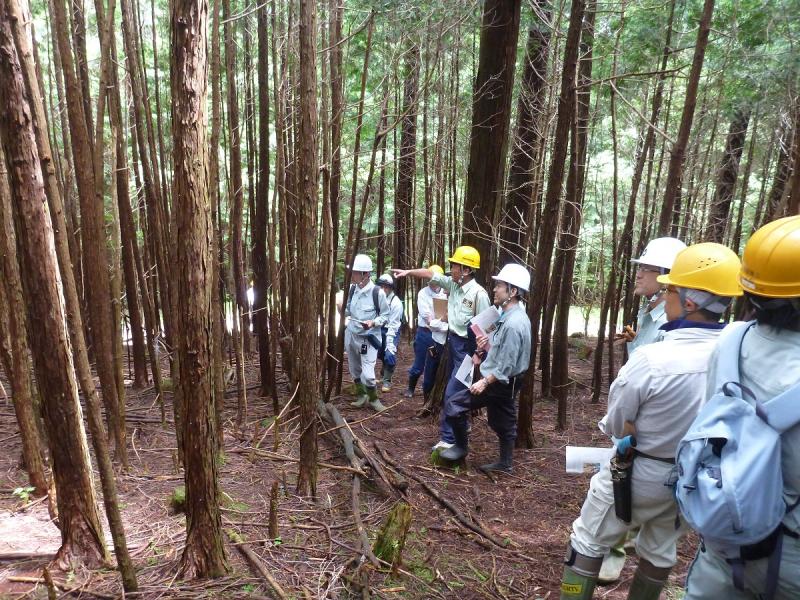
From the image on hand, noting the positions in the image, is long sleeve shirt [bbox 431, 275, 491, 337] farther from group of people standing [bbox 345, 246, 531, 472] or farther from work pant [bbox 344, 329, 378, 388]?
work pant [bbox 344, 329, 378, 388]

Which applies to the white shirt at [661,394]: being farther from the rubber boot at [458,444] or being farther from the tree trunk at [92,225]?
the tree trunk at [92,225]

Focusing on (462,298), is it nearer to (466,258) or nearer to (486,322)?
(466,258)

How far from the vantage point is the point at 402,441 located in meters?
5.93

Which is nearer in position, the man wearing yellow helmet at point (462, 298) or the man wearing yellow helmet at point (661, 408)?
the man wearing yellow helmet at point (661, 408)

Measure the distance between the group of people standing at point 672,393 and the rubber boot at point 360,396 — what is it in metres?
2.13

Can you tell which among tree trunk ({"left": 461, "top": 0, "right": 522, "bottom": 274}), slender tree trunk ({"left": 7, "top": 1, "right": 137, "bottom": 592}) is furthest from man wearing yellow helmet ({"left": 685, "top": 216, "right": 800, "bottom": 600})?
tree trunk ({"left": 461, "top": 0, "right": 522, "bottom": 274})

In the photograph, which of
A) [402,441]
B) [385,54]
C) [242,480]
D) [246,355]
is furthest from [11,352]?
[385,54]

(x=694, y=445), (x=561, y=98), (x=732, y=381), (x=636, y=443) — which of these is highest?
(x=561, y=98)

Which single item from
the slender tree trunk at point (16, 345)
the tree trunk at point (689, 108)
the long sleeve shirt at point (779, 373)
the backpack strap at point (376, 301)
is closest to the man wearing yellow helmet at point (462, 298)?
the backpack strap at point (376, 301)

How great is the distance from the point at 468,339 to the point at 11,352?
3964 mm

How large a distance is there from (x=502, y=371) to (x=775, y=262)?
3.20 m

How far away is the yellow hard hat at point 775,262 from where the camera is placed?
1.59m

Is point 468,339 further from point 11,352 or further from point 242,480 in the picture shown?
point 11,352

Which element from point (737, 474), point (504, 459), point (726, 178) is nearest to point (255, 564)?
point (737, 474)
